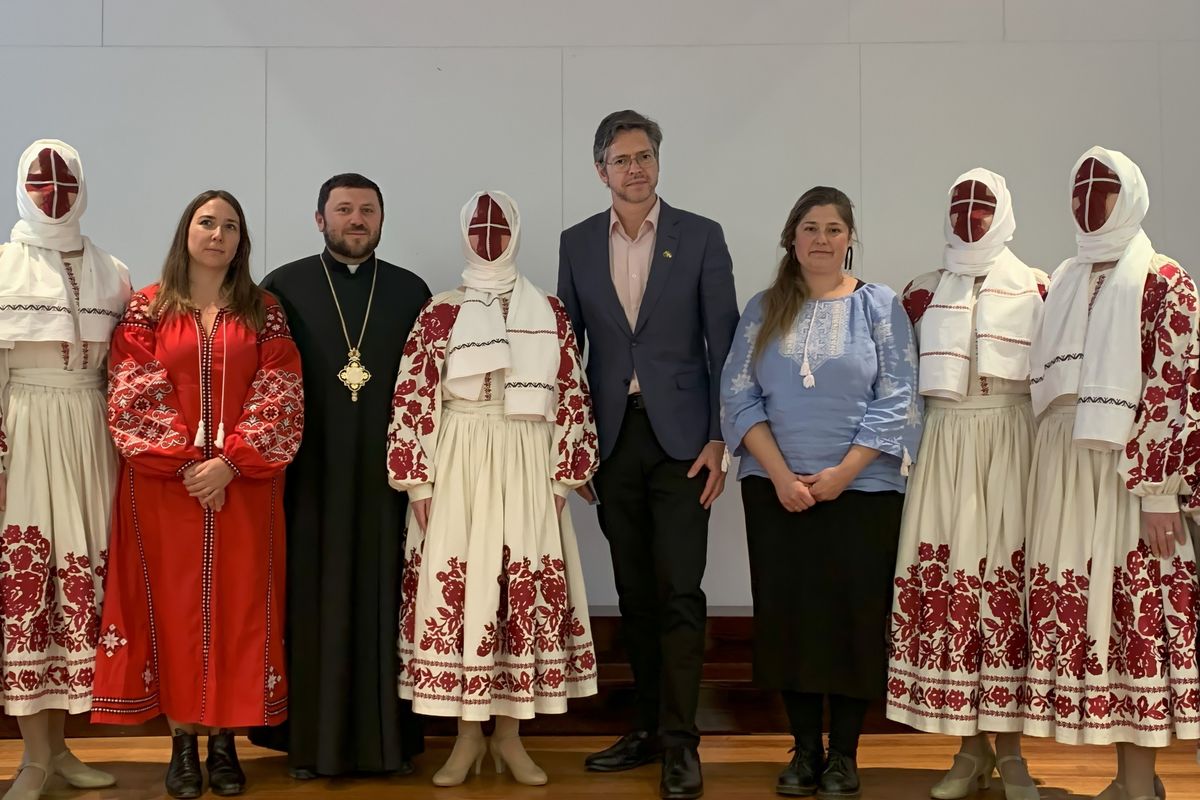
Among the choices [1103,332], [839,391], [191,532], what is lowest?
[191,532]

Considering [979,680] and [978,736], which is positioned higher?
[979,680]

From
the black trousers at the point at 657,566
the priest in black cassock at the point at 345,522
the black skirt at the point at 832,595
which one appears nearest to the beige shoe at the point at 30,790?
the priest in black cassock at the point at 345,522

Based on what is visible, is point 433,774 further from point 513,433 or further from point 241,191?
point 241,191

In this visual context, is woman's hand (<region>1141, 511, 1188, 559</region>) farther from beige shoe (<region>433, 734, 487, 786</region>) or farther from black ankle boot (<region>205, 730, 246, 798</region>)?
black ankle boot (<region>205, 730, 246, 798</region>)

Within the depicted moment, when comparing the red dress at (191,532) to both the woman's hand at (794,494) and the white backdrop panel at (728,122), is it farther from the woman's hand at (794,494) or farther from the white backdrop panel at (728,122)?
the white backdrop panel at (728,122)

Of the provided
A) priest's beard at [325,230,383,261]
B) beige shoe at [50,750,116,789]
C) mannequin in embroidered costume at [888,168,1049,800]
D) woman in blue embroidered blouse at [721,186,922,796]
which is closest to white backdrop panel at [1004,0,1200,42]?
mannequin in embroidered costume at [888,168,1049,800]

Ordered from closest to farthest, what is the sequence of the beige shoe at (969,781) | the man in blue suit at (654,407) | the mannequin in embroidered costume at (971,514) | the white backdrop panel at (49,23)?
the mannequin in embroidered costume at (971,514) < the beige shoe at (969,781) < the man in blue suit at (654,407) < the white backdrop panel at (49,23)

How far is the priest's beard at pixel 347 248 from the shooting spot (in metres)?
3.61

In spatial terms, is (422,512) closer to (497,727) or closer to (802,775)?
(497,727)

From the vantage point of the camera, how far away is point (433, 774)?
11.6 feet

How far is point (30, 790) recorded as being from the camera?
3.27 m

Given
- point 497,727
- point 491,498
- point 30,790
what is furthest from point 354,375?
point 30,790

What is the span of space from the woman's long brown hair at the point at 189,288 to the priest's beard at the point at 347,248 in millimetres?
271

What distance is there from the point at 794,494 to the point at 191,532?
1.72 metres
